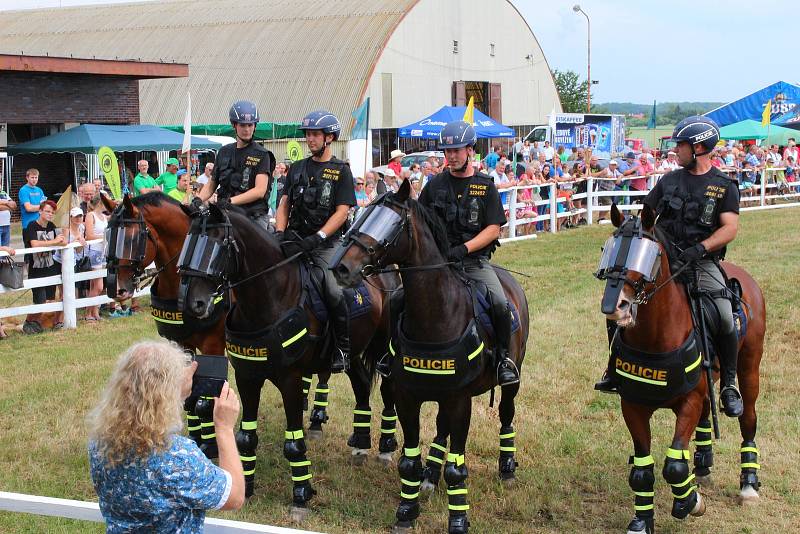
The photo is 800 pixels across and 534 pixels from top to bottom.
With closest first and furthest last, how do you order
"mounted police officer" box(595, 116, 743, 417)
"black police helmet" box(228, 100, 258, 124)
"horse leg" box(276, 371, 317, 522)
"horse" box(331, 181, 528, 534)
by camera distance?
"horse" box(331, 181, 528, 534), "mounted police officer" box(595, 116, 743, 417), "horse leg" box(276, 371, 317, 522), "black police helmet" box(228, 100, 258, 124)

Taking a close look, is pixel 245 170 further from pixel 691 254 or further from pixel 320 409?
pixel 691 254

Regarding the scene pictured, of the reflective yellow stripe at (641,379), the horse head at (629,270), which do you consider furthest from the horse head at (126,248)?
the reflective yellow stripe at (641,379)

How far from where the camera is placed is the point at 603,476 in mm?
7371

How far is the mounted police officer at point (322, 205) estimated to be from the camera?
288 inches

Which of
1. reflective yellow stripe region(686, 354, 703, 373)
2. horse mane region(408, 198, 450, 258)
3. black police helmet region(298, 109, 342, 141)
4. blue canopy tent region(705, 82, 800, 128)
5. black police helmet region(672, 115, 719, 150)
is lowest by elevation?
reflective yellow stripe region(686, 354, 703, 373)

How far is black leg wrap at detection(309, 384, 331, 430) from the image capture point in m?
8.69

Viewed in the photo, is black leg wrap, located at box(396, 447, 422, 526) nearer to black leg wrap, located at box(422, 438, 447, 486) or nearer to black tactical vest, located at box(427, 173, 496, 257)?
black leg wrap, located at box(422, 438, 447, 486)

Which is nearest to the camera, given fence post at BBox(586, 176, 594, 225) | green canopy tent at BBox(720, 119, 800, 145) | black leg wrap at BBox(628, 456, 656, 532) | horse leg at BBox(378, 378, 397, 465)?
black leg wrap at BBox(628, 456, 656, 532)

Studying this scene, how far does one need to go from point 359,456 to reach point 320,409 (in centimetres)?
94

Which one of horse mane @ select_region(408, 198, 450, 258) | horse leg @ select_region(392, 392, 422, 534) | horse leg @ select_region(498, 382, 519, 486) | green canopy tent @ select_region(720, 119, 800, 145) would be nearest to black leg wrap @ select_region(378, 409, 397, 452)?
horse leg @ select_region(498, 382, 519, 486)

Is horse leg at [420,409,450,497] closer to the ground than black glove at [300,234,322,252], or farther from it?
closer to the ground

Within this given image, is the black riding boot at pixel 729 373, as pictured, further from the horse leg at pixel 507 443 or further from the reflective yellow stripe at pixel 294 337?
Answer: the reflective yellow stripe at pixel 294 337

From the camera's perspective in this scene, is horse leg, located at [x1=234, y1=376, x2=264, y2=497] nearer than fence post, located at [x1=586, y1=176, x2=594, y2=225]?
Yes

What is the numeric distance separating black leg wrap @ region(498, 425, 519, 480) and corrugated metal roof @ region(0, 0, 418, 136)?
96.6ft
